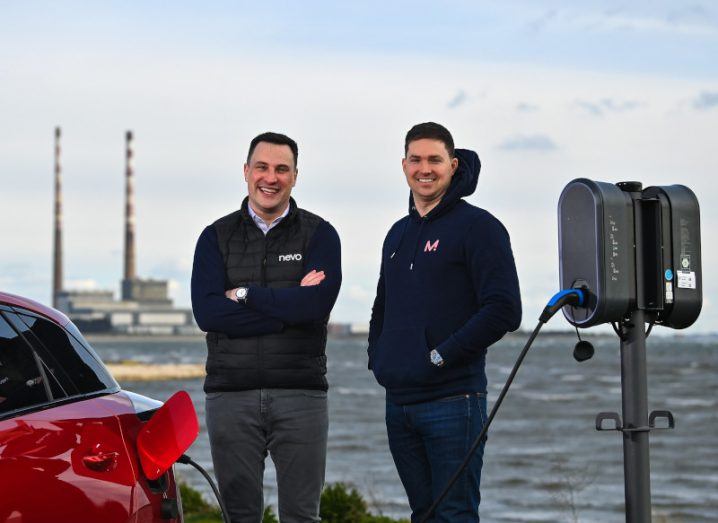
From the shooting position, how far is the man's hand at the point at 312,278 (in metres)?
4.67

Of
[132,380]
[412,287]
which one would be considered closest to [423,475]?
[412,287]

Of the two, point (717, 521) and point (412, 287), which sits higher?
point (412, 287)

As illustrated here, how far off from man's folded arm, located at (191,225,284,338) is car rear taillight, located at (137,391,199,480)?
3.92 ft

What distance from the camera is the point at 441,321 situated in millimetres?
4418

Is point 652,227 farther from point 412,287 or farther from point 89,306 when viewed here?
point 89,306

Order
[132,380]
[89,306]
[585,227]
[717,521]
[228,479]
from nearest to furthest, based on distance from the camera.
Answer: [585,227] → [228,479] → [717,521] → [132,380] → [89,306]

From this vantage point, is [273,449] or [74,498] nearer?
[74,498]

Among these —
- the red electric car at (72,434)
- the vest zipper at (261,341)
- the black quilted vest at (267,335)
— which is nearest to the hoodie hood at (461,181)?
the black quilted vest at (267,335)

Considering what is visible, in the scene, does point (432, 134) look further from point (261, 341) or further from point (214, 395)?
point (214, 395)

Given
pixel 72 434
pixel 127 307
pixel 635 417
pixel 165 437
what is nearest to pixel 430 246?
pixel 635 417

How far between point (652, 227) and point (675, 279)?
0.20m

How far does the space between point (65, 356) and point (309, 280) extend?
1.49 metres

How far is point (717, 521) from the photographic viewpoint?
1297 cm

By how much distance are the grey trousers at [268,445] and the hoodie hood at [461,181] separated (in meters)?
0.81
